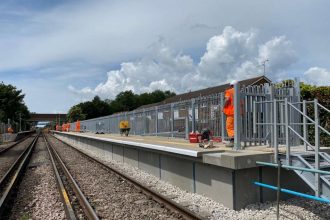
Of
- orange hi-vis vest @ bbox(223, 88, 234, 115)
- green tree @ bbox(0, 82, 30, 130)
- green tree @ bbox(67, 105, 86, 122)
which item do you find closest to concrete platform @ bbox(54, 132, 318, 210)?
orange hi-vis vest @ bbox(223, 88, 234, 115)

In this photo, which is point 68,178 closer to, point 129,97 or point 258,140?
point 258,140

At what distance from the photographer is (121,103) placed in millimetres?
167250

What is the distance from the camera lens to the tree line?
464ft

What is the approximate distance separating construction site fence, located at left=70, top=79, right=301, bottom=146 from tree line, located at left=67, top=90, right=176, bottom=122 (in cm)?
12217

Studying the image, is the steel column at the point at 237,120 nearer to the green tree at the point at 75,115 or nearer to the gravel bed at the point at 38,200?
the gravel bed at the point at 38,200

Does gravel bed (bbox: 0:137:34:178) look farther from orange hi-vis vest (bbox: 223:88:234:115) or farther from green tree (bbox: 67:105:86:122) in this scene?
green tree (bbox: 67:105:86:122)

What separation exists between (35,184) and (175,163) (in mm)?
5544

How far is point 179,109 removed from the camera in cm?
1543

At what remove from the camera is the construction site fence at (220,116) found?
10.1m

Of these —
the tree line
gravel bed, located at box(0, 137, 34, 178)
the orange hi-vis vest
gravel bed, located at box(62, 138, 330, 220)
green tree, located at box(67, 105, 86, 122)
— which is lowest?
gravel bed, located at box(0, 137, 34, 178)

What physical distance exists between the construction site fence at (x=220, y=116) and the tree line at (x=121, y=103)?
12217 cm

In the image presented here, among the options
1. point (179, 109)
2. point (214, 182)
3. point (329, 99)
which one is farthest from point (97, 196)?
point (329, 99)

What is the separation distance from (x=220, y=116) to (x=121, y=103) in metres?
156

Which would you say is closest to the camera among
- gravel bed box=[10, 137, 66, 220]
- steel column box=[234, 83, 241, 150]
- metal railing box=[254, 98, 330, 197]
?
A: metal railing box=[254, 98, 330, 197]
